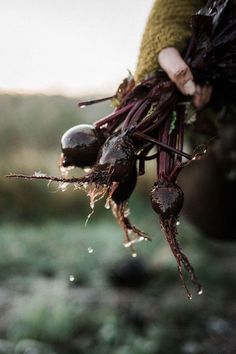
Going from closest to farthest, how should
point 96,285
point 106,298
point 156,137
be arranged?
point 156,137, point 106,298, point 96,285

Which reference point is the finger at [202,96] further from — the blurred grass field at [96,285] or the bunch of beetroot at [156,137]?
the blurred grass field at [96,285]

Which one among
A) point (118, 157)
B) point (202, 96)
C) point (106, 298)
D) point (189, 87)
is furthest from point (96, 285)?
point (118, 157)

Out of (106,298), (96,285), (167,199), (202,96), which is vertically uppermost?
(202,96)

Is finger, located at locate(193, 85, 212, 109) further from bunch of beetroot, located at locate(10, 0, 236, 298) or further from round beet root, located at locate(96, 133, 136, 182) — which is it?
round beet root, located at locate(96, 133, 136, 182)

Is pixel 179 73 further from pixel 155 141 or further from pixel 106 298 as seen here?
pixel 106 298

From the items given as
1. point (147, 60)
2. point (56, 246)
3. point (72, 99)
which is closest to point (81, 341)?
point (147, 60)

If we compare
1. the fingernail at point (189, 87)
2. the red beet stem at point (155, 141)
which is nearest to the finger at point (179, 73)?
the fingernail at point (189, 87)
